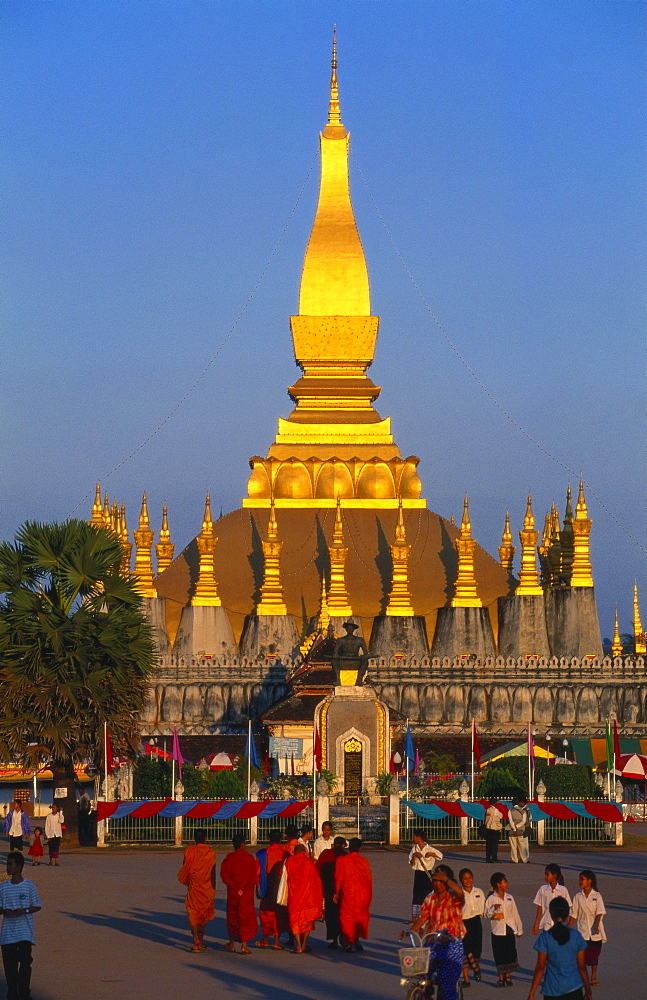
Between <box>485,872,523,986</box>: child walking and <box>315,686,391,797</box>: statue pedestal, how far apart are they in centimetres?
1779

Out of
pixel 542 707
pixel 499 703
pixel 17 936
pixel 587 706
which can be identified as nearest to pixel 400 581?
pixel 499 703

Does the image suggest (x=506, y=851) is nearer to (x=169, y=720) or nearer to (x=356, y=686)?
(x=356, y=686)

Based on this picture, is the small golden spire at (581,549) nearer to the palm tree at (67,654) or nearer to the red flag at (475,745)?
the red flag at (475,745)

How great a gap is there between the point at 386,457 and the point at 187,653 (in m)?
11.2

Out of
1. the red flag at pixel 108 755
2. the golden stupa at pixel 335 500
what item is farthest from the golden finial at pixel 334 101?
the red flag at pixel 108 755

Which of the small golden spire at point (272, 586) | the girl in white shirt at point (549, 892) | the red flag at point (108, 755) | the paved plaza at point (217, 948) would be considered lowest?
the paved plaza at point (217, 948)

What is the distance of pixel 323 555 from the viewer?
5625 centimetres

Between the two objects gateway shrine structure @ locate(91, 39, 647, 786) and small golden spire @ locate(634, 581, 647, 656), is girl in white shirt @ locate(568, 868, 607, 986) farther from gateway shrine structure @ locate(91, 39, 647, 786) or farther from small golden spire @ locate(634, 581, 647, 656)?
small golden spire @ locate(634, 581, 647, 656)

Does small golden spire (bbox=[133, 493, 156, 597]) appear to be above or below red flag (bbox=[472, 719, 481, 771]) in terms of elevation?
above

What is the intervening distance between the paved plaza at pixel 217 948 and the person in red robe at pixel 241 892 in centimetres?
23

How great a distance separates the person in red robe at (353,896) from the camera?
18.4 m

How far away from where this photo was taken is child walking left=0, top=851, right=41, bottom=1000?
1583 cm

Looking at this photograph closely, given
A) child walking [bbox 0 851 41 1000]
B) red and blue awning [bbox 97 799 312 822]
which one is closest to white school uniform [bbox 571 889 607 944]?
child walking [bbox 0 851 41 1000]

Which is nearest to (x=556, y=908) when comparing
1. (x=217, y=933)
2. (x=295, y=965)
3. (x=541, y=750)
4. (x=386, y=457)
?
(x=295, y=965)
